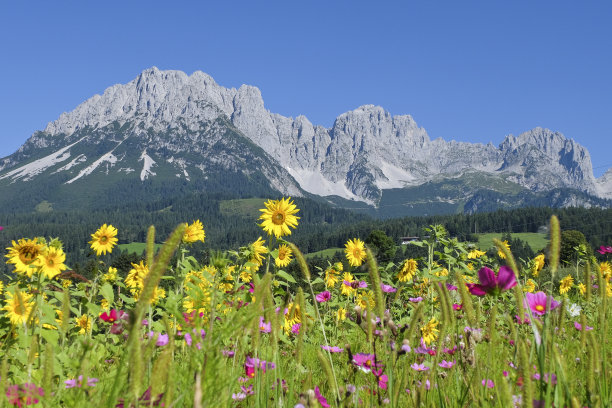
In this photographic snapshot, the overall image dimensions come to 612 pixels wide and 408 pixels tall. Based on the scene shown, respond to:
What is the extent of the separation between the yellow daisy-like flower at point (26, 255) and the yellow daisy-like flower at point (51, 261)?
0.05 m

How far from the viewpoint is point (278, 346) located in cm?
231

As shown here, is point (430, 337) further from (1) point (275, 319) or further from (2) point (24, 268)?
(2) point (24, 268)

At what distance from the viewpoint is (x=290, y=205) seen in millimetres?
5840

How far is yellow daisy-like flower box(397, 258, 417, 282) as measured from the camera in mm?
8312

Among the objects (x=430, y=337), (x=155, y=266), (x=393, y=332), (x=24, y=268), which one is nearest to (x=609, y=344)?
(x=430, y=337)

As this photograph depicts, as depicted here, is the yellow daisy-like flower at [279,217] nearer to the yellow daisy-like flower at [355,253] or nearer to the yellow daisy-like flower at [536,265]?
the yellow daisy-like flower at [355,253]

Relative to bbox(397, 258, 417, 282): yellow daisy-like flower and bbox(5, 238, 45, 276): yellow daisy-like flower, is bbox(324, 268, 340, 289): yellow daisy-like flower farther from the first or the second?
bbox(5, 238, 45, 276): yellow daisy-like flower

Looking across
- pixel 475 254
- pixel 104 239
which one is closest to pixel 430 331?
pixel 104 239

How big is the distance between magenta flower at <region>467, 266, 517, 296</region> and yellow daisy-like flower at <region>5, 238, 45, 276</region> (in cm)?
396

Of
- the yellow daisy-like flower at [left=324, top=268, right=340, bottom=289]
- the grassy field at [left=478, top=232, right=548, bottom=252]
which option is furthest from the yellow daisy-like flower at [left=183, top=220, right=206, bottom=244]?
the grassy field at [left=478, top=232, right=548, bottom=252]

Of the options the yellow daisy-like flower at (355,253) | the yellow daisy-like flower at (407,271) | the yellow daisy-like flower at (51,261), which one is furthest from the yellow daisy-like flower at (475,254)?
the yellow daisy-like flower at (51,261)

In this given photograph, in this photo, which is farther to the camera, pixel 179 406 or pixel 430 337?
pixel 430 337

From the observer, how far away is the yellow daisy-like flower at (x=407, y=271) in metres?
8.31

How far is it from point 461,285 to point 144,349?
1154mm
